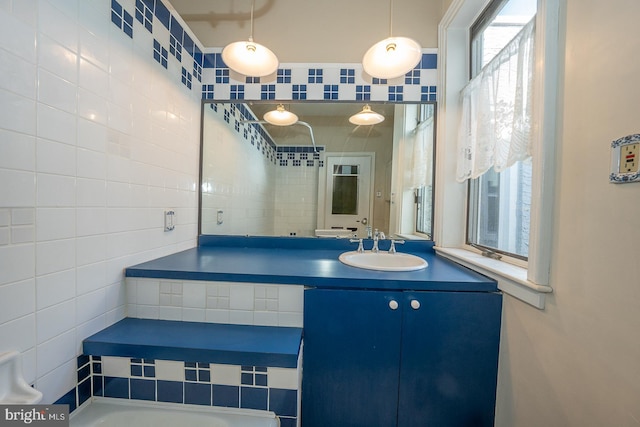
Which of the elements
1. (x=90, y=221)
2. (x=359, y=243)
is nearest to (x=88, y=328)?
(x=90, y=221)

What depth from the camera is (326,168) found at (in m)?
1.66

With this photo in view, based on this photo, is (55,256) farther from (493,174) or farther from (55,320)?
(493,174)

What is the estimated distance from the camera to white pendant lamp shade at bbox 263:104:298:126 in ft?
5.33

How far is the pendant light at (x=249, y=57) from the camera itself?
1229mm

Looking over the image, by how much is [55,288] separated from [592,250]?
1621mm

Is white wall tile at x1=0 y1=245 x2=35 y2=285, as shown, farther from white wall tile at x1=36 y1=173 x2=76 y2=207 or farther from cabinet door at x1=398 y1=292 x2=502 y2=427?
cabinet door at x1=398 y1=292 x2=502 y2=427

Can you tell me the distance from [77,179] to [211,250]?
79 centimetres

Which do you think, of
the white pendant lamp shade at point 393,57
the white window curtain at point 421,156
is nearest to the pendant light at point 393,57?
the white pendant lamp shade at point 393,57

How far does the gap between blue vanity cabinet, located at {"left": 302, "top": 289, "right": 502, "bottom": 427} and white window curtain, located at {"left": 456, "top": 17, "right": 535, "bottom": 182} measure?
61 centimetres

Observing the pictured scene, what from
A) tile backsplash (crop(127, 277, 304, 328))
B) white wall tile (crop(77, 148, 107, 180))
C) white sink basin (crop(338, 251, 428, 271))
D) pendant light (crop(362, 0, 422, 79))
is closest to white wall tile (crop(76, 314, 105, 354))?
tile backsplash (crop(127, 277, 304, 328))

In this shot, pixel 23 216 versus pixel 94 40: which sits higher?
pixel 94 40

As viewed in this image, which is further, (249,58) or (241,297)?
(249,58)

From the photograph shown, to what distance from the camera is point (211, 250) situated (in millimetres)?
1511

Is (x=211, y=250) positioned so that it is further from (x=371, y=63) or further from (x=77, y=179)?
(x=371, y=63)
